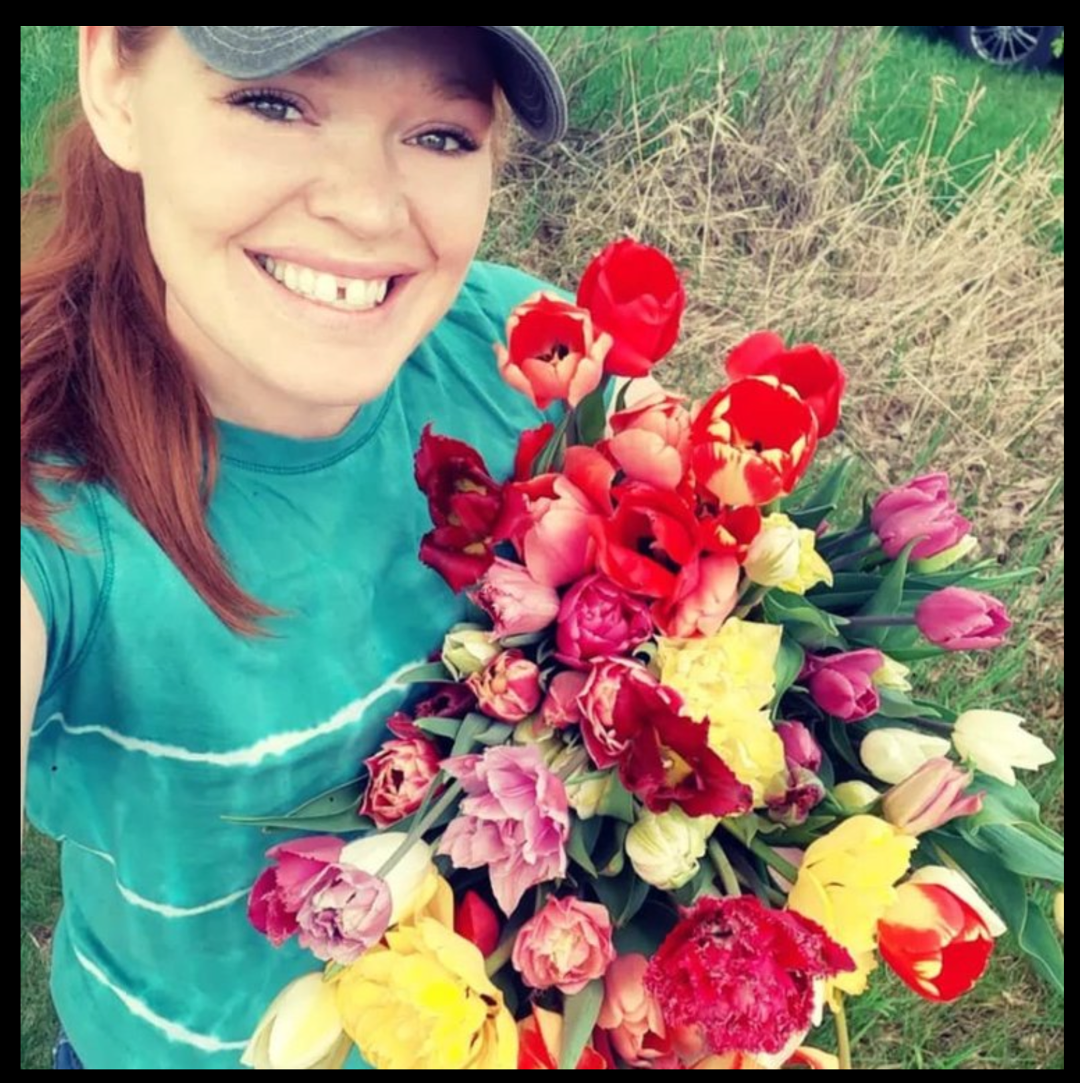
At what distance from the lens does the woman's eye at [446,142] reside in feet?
2.37

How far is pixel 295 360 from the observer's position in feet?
2.44

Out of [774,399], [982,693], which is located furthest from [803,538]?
[982,693]

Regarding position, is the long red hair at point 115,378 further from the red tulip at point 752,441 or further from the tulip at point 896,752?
the tulip at point 896,752

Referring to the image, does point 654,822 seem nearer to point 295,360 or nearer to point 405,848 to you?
point 405,848

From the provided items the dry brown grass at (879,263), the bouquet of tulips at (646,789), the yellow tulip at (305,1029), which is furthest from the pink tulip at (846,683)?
the dry brown grass at (879,263)

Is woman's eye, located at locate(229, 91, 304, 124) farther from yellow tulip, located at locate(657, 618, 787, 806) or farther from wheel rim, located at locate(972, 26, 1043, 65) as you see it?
wheel rim, located at locate(972, 26, 1043, 65)

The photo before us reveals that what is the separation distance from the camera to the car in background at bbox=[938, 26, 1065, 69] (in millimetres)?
1599

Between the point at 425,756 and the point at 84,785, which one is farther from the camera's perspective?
the point at 84,785

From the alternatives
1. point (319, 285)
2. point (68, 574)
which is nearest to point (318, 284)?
point (319, 285)

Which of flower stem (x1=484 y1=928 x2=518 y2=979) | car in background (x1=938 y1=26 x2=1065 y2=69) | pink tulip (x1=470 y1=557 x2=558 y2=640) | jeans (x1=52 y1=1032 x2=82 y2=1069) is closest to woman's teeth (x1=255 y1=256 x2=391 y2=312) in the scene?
pink tulip (x1=470 y1=557 x2=558 y2=640)

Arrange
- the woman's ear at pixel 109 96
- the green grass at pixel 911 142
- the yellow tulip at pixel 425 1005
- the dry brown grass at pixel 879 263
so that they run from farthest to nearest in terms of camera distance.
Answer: the dry brown grass at pixel 879 263 < the green grass at pixel 911 142 < the woman's ear at pixel 109 96 < the yellow tulip at pixel 425 1005

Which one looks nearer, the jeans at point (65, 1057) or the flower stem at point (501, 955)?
the flower stem at point (501, 955)

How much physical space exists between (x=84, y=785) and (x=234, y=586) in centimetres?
20

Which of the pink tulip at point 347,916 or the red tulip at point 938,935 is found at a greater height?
the red tulip at point 938,935
